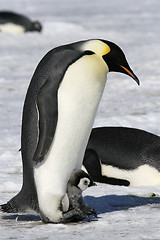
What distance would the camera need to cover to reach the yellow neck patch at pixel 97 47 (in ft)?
13.8

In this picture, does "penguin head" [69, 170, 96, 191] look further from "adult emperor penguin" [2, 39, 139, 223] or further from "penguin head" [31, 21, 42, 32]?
"penguin head" [31, 21, 42, 32]

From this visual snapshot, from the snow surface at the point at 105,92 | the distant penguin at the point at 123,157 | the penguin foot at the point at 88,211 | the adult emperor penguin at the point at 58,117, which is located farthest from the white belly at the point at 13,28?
the penguin foot at the point at 88,211

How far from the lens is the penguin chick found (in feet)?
13.5

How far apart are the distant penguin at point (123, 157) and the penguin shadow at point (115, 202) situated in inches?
27.9

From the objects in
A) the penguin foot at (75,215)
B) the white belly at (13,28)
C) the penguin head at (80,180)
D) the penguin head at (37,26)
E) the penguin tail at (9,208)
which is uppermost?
the penguin head at (80,180)

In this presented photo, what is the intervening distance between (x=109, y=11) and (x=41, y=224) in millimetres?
17054

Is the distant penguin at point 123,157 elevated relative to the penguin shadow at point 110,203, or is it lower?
lower

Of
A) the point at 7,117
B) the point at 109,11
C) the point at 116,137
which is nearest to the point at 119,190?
the point at 116,137

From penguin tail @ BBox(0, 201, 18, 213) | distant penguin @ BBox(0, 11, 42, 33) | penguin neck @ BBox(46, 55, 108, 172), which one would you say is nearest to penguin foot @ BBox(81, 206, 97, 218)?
penguin neck @ BBox(46, 55, 108, 172)

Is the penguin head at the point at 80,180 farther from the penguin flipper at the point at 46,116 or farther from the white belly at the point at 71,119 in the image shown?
the penguin flipper at the point at 46,116

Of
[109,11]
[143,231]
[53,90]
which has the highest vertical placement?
[53,90]

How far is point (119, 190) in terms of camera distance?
16.9 feet

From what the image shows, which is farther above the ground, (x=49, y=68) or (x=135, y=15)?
(x=49, y=68)

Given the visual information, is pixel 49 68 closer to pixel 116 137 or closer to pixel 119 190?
pixel 119 190
